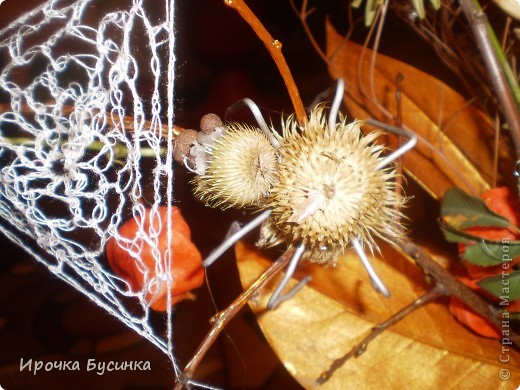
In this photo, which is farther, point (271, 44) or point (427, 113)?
point (427, 113)

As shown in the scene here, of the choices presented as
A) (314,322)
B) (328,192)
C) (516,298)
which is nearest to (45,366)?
(314,322)

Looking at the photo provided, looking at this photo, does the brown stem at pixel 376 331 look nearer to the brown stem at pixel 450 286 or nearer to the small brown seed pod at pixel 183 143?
the brown stem at pixel 450 286

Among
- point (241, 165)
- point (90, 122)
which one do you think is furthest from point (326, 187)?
point (90, 122)

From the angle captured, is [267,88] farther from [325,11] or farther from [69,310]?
[69,310]

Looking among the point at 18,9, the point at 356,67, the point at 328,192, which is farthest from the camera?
the point at 356,67

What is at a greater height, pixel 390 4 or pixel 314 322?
pixel 390 4

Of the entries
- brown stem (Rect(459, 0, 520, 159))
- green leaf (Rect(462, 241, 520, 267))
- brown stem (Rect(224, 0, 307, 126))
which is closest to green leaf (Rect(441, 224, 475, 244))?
green leaf (Rect(462, 241, 520, 267))

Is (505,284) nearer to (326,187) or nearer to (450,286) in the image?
(450,286)
